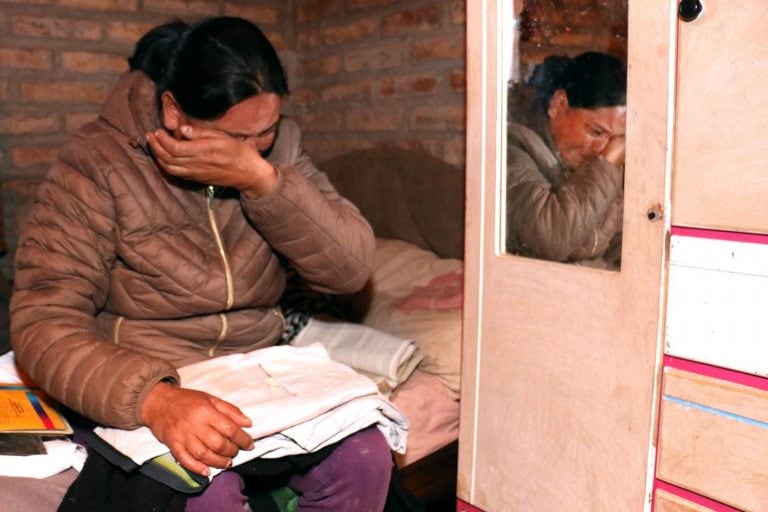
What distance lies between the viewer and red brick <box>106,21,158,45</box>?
8.41 feet

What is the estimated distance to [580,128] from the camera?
1.26 metres

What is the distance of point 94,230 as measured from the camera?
4.51ft

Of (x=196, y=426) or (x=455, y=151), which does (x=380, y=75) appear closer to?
(x=455, y=151)

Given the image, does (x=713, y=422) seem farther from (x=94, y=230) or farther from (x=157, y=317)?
(x=94, y=230)

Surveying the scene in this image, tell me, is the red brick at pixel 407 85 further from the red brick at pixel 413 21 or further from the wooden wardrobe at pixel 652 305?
the wooden wardrobe at pixel 652 305

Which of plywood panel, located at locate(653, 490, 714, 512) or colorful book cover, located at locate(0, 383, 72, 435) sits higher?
colorful book cover, located at locate(0, 383, 72, 435)

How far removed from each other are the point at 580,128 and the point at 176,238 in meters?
0.74

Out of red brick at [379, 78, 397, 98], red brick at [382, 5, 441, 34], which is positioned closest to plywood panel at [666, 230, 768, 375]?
red brick at [382, 5, 441, 34]

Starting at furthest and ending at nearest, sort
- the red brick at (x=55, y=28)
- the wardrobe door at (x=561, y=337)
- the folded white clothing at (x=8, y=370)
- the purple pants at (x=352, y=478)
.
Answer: the red brick at (x=55, y=28)
the folded white clothing at (x=8, y=370)
the purple pants at (x=352, y=478)
the wardrobe door at (x=561, y=337)

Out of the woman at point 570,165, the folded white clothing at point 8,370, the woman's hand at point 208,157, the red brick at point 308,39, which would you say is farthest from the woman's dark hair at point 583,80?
the red brick at point 308,39

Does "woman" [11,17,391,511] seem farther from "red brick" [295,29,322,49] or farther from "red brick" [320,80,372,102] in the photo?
"red brick" [295,29,322,49]

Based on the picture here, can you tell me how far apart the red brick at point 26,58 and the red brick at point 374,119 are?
3.20ft

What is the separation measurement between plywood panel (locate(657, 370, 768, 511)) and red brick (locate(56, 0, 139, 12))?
2.15m

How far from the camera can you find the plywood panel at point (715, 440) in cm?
105
